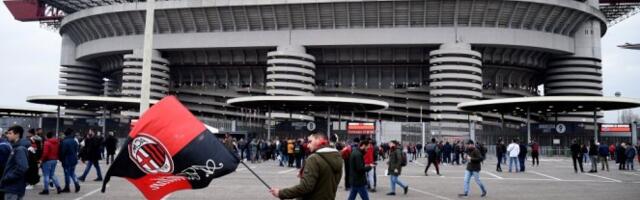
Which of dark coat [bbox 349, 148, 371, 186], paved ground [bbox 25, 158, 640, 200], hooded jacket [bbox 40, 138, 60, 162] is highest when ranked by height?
hooded jacket [bbox 40, 138, 60, 162]

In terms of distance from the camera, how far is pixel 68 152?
46.4 feet

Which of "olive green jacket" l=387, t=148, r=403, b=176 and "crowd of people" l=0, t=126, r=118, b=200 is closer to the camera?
"crowd of people" l=0, t=126, r=118, b=200

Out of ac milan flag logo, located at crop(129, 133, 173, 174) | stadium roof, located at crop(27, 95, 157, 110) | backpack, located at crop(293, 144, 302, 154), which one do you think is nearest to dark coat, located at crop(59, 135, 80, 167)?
ac milan flag logo, located at crop(129, 133, 173, 174)

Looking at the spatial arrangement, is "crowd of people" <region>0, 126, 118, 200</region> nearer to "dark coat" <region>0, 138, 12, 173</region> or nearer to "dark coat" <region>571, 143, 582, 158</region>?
"dark coat" <region>0, 138, 12, 173</region>

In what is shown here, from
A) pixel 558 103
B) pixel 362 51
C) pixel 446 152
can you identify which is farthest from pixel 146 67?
pixel 362 51

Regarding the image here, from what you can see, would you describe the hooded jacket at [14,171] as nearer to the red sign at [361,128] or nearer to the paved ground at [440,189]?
the paved ground at [440,189]

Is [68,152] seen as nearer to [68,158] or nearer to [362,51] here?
[68,158]

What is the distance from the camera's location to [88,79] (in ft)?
265

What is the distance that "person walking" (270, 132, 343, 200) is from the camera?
19.4 ft

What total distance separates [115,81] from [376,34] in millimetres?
41891

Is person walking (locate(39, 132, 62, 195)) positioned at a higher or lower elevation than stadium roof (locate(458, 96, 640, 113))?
lower

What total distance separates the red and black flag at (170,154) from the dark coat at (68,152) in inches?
338

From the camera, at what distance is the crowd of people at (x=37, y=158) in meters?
8.29

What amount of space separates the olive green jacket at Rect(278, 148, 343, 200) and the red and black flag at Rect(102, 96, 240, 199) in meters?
0.74
